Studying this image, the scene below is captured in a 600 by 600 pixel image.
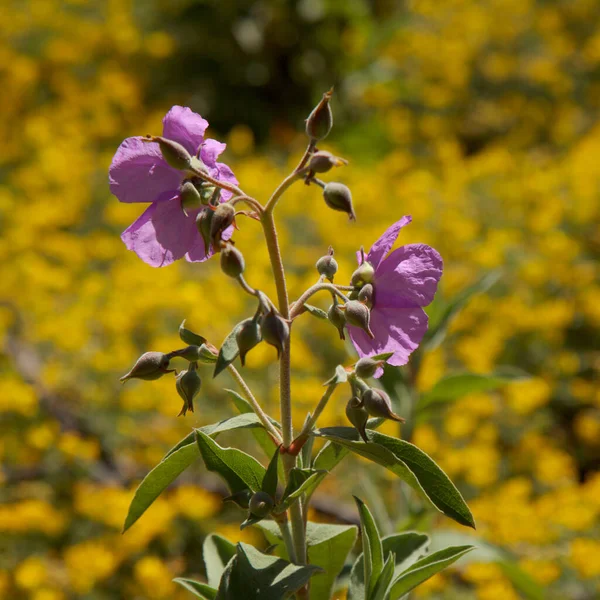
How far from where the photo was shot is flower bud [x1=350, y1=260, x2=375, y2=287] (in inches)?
38.7

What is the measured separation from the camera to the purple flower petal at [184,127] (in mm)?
960

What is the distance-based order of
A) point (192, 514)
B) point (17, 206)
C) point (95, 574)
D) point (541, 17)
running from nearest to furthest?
point (95, 574), point (192, 514), point (17, 206), point (541, 17)

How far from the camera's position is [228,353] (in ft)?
2.81

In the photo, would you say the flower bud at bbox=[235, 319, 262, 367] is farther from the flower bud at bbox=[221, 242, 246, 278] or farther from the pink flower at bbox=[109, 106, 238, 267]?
the pink flower at bbox=[109, 106, 238, 267]

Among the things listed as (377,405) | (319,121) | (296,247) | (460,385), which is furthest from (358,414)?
(296,247)

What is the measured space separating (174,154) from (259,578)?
0.51 m

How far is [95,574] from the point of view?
7.96 ft

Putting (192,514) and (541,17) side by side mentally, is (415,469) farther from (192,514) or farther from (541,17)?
(541,17)

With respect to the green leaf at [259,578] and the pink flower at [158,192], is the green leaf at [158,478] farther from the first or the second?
the pink flower at [158,192]

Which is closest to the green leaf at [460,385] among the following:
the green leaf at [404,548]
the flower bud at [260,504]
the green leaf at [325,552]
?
the green leaf at [404,548]

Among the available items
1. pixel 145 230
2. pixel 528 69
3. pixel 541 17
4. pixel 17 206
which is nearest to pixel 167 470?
pixel 145 230

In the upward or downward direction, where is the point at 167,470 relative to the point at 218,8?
downward

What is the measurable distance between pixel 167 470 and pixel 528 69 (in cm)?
609

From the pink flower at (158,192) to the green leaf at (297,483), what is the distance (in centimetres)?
29
